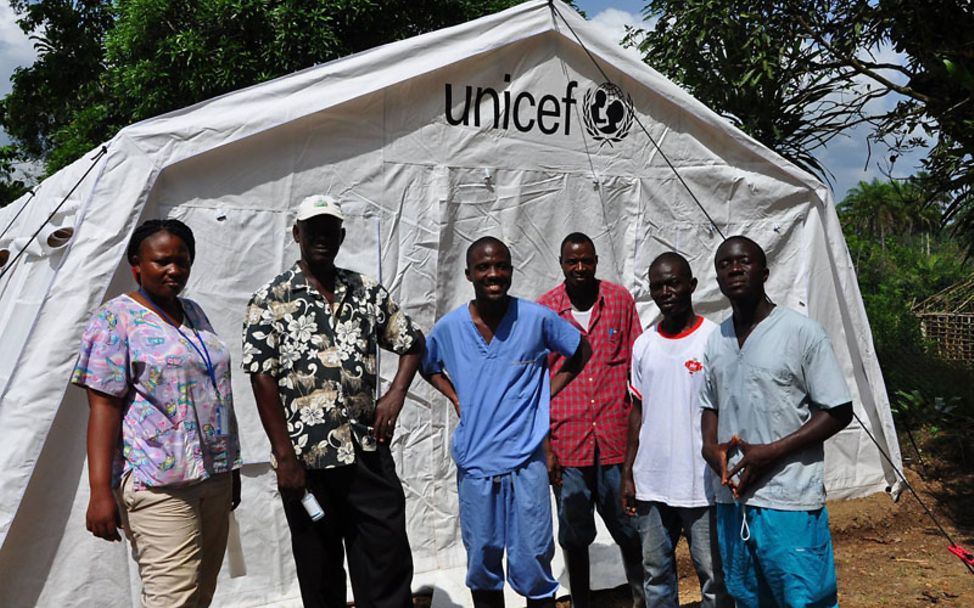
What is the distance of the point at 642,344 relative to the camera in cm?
351

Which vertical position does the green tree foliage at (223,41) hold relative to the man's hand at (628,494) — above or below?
above

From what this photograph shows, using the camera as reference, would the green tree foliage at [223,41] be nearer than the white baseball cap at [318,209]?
No

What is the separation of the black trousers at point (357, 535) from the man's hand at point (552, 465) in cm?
60

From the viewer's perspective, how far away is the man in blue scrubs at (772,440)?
8.95 feet

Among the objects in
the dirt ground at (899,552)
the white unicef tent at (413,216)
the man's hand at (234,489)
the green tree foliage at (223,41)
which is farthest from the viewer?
the green tree foliage at (223,41)

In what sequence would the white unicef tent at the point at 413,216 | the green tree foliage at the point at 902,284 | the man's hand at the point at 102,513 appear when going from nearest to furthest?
the man's hand at the point at 102,513, the white unicef tent at the point at 413,216, the green tree foliage at the point at 902,284

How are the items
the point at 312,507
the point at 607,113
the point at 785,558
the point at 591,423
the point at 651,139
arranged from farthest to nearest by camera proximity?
the point at 651,139 < the point at 607,113 < the point at 591,423 < the point at 312,507 < the point at 785,558

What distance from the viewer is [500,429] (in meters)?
3.15

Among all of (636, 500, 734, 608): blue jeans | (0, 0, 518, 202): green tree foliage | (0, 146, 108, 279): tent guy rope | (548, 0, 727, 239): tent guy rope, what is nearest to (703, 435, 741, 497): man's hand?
(636, 500, 734, 608): blue jeans

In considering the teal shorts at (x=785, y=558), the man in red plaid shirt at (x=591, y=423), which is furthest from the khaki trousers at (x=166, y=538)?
the teal shorts at (x=785, y=558)

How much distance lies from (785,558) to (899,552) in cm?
307

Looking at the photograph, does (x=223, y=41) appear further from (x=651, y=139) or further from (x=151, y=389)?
(x=151, y=389)

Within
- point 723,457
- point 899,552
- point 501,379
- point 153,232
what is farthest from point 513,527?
point 899,552

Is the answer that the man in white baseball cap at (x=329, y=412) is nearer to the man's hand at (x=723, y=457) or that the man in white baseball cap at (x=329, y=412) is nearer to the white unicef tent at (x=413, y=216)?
the man's hand at (x=723, y=457)
